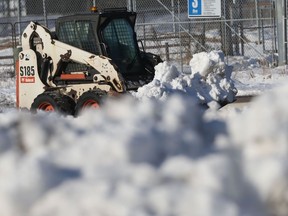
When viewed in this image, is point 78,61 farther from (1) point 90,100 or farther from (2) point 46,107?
(1) point 90,100

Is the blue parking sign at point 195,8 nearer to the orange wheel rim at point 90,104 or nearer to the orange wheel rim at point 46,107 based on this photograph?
the orange wheel rim at point 46,107

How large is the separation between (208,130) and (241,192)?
68 cm

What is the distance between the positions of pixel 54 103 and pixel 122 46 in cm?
203

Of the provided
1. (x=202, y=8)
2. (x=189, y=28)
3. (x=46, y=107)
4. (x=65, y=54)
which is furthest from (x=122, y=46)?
(x=189, y=28)

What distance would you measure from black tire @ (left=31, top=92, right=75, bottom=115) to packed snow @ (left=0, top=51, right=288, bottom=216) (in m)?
12.7

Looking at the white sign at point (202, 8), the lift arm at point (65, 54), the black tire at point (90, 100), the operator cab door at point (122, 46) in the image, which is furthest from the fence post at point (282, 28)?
the black tire at point (90, 100)

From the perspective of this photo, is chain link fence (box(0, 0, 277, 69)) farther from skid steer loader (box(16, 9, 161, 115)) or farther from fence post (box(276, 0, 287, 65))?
skid steer loader (box(16, 9, 161, 115))

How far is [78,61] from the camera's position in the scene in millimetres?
18281

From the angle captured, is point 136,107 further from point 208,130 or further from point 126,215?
point 126,215

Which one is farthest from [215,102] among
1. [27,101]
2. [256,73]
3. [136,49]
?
[256,73]

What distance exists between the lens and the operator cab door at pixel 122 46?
18.3 meters

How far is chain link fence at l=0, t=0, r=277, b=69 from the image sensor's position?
2984cm

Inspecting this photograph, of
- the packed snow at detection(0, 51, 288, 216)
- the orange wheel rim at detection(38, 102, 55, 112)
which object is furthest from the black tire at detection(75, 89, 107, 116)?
the packed snow at detection(0, 51, 288, 216)

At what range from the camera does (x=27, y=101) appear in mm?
19156
